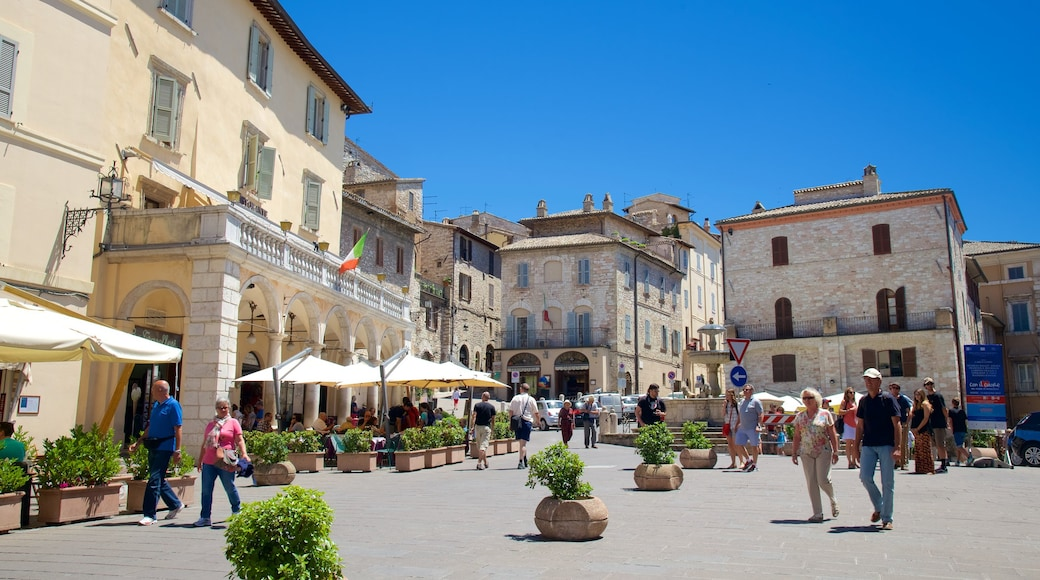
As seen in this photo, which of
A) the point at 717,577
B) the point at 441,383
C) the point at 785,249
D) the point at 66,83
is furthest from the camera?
the point at 785,249

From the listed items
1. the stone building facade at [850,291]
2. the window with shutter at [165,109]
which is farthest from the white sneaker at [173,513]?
the stone building facade at [850,291]

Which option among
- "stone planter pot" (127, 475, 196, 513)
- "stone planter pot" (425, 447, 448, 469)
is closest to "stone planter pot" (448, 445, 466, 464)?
"stone planter pot" (425, 447, 448, 469)

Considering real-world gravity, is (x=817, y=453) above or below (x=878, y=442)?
below

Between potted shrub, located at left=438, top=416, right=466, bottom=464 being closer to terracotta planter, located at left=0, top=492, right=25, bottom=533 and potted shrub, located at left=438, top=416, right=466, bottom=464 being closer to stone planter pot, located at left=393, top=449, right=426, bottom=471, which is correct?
stone planter pot, located at left=393, top=449, right=426, bottom=471

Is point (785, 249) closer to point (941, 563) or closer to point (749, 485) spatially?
point (749, 485)

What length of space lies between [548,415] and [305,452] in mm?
22693

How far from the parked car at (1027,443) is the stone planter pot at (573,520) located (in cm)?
1645

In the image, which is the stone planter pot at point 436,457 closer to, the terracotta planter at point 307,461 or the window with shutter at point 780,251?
the terracotta planter at point 307,461

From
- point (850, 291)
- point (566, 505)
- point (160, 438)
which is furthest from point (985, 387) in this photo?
point (850, 291)

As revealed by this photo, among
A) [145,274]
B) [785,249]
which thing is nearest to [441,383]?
[145,274]

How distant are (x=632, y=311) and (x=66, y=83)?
4031 cm

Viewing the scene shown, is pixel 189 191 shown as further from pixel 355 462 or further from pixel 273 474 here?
pixel 273 474

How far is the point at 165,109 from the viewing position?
1889cm

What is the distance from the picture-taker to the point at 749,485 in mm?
13609
